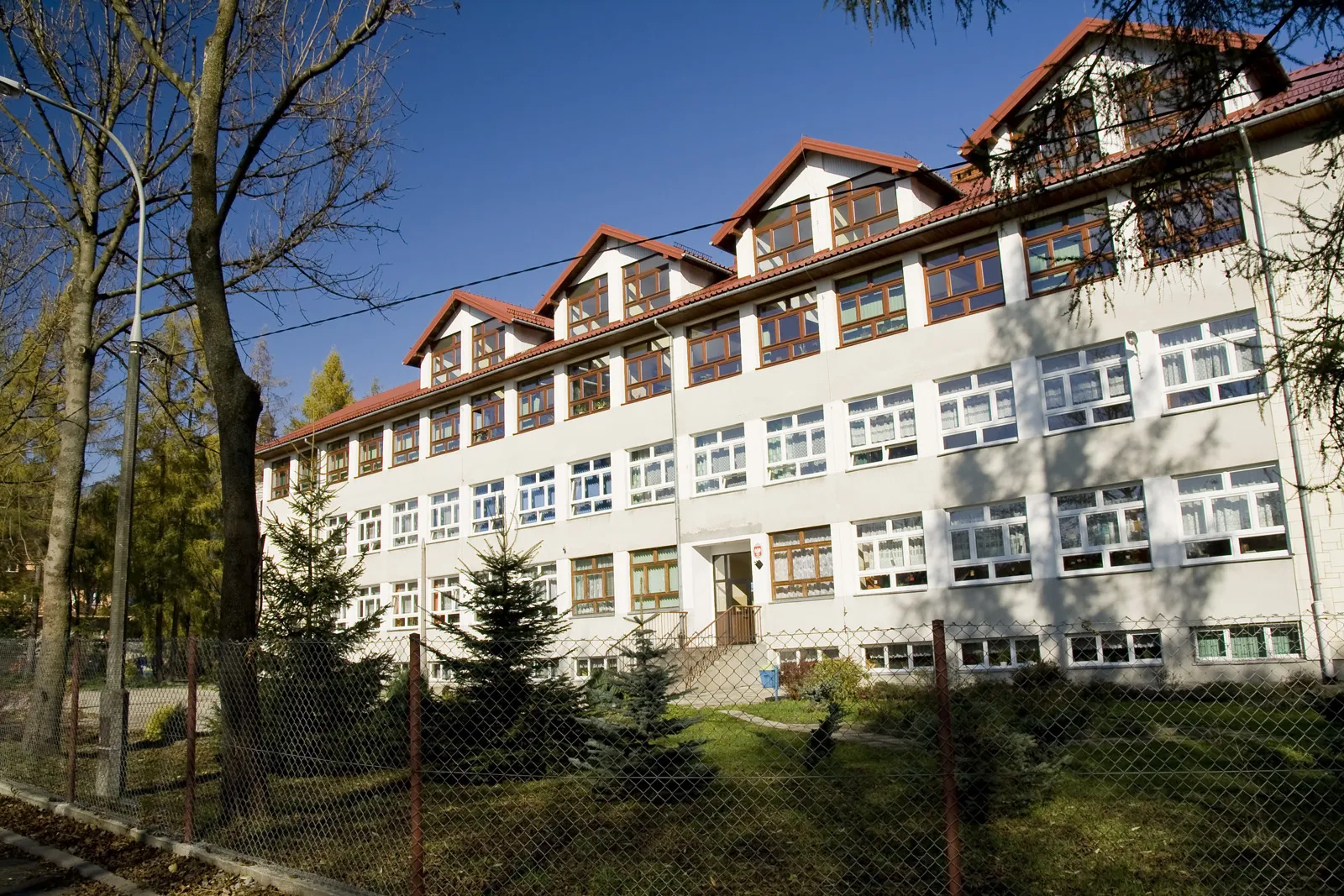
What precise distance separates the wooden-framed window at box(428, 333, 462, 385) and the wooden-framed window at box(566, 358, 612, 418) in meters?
6.99

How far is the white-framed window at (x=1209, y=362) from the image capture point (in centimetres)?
1773

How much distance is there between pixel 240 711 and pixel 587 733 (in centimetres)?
338

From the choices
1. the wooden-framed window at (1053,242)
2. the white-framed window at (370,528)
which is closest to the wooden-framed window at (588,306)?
the white-framed window at (370,528)

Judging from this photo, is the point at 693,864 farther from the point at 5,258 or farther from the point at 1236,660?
the point at 5,258

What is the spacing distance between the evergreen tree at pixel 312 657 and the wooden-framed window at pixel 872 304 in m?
12.3

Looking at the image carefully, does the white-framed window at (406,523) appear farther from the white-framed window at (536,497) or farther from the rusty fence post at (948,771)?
the rusty fence post at (948,771)

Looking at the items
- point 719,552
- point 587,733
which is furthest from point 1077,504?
point 587,733

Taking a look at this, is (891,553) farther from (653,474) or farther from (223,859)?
(223,859)

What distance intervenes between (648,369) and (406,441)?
12.8 metres

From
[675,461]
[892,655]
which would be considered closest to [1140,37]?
[892,655]

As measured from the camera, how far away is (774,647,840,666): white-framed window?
21.5 m

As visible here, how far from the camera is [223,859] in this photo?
7.48 metres

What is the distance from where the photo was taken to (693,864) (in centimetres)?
683

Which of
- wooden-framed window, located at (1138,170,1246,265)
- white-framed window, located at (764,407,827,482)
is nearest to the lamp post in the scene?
wooden-framed window, located at (1138,170,1246,265)
